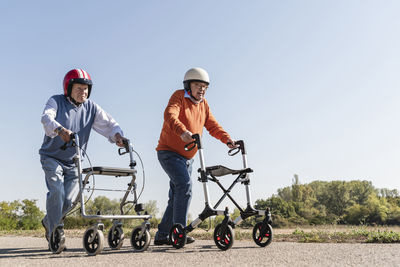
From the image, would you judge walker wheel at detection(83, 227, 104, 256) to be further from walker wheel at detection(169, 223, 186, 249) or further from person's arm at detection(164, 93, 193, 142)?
person's arm at detection(164, 93, 193, 142)

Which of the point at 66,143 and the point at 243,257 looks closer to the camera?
the point at 243,257

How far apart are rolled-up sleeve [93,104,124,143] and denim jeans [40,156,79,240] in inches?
23.4

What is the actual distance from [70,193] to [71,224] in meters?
5.19

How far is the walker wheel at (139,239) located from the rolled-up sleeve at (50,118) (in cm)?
146

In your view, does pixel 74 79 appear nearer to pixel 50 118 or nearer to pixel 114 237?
pixel 50 118

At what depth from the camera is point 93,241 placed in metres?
4.23

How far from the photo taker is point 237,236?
237 inches

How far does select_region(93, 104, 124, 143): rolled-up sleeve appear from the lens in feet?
17.4

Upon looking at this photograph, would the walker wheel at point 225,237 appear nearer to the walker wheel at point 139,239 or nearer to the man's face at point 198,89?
the walker wheel at point 139,239

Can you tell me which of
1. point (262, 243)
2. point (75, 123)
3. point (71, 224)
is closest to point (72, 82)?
point (75, 123)

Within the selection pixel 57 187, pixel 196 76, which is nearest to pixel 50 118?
pixel 57 187

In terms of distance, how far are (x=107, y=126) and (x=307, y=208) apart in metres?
8.33

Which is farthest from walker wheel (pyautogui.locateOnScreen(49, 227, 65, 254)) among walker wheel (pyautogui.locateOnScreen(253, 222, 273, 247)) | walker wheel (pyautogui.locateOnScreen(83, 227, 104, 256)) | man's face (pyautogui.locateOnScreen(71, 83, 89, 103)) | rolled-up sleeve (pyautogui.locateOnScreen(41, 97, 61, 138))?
walker wheel (pyautogui.locateOnScreen(253, 222, 273, 247))

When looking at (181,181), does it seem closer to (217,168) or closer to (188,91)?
(217,168)
